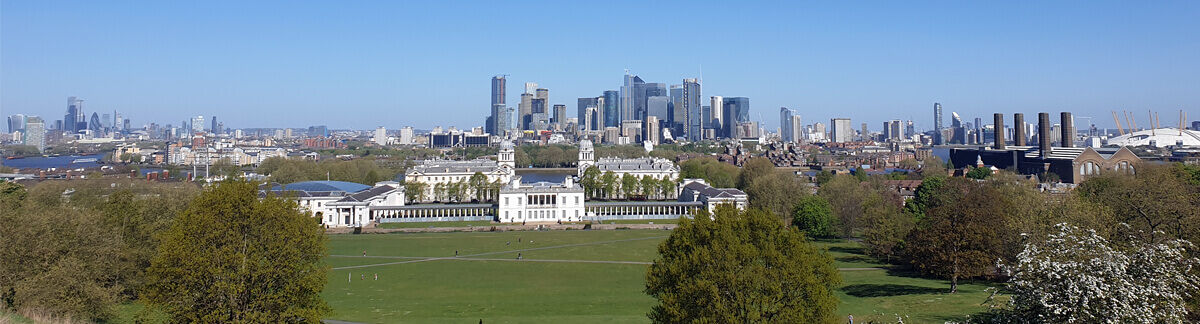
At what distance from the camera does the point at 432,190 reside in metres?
76.3

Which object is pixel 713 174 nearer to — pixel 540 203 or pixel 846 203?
pixel 540 203

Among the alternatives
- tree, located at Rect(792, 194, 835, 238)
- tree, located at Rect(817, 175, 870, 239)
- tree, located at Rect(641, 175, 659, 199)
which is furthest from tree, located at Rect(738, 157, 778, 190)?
tree, located at Rect(792, 194, 835, 238)

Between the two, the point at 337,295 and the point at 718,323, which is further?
the point at 337,295

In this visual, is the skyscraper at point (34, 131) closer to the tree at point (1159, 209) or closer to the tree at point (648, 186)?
the tree at point (648, 186)

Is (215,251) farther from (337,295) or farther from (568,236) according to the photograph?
(568,236)

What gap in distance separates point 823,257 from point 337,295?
1840 cm

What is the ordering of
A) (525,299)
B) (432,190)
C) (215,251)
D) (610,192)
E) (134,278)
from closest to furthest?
(215,251) → (134,278) → (525,299) → (610,192) → (432,190)

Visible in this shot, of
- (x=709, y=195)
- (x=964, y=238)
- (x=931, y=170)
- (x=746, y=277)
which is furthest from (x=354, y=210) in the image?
(x=931, y=170)

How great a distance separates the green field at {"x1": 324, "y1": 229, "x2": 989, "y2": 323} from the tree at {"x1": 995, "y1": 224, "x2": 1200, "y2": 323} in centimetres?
668

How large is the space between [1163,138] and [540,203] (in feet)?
488

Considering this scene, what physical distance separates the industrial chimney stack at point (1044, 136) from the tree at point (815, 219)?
56.0m

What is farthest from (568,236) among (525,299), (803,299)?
(803,299)

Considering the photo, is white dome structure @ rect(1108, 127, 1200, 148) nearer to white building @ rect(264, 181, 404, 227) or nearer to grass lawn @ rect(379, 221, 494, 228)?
grass lawn @ rect(379, 221, 494, 228)

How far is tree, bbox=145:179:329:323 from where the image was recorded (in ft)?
52.2
